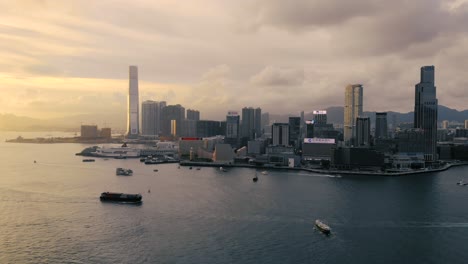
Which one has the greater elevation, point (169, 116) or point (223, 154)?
point (169, 116)

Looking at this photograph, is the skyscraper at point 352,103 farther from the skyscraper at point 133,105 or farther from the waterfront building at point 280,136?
the skyscraper at point 133,105

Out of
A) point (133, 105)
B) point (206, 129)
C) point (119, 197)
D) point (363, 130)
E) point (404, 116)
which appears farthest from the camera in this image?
point (404, 116)

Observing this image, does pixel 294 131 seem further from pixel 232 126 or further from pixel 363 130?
pixel 363 130

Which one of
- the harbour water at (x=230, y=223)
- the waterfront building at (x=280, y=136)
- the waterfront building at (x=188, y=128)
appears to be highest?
the waterfront building at (x=188, y=128)

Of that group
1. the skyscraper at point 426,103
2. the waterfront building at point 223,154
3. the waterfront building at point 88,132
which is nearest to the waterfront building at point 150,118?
the waterfront building at point 88,132

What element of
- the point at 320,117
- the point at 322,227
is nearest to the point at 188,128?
the point at 320,117

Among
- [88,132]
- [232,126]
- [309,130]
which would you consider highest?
[232,126]

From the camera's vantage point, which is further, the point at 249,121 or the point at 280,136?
the point at 249,121

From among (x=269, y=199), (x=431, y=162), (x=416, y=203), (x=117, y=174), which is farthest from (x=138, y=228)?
(x=431, y=162)
